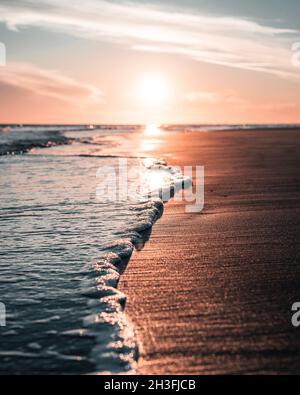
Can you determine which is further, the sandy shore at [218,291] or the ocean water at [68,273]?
the ocean water at [68,273]

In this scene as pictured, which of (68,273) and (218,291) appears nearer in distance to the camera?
(218,291)

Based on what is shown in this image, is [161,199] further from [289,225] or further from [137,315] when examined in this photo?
[137,315]

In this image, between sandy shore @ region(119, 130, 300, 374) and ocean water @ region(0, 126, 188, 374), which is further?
ocean water @ region(0, 126, 188, 374)

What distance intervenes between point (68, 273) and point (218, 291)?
2009 millimetres

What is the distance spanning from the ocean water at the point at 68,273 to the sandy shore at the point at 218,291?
271mm

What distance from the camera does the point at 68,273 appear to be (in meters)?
5.54

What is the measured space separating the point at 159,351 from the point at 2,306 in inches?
78.8

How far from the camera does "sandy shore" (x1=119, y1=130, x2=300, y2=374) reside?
3.56m

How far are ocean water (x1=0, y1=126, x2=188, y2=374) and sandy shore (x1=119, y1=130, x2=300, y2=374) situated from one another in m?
0.27

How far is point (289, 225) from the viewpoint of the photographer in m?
7.60

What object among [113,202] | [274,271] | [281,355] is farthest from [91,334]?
[113,202]

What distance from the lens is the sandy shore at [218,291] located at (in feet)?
11.7

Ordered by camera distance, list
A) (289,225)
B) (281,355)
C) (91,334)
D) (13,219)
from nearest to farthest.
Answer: (281,355) < (91,334) < (289,225) < (13,219)
